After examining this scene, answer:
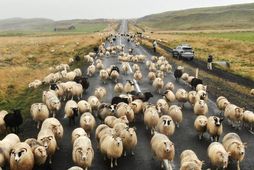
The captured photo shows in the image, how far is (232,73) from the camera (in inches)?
1366

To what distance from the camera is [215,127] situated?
16.5 m

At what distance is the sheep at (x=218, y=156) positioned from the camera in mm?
13516

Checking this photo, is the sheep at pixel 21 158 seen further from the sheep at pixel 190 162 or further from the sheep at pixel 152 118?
the sheep at pixel 152 118

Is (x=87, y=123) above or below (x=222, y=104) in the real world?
above

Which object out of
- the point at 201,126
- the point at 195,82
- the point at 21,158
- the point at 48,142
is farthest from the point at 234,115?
the point at 21,158

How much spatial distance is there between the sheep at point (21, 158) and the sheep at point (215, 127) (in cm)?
808

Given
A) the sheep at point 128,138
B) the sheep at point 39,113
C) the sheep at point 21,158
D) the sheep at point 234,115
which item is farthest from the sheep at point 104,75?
the sheep at point 21,158

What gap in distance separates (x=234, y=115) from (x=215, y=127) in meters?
2.86

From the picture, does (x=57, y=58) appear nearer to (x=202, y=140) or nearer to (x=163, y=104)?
(x=163, y=104)

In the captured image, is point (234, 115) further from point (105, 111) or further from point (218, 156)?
point (105, 111)

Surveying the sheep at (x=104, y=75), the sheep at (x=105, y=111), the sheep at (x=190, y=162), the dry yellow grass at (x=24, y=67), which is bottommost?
the dry yellow grass at (x=24, y=67)

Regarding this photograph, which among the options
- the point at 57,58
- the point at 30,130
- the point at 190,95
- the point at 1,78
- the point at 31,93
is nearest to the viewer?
the point at 30,130

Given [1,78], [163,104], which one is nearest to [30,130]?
[163,104]

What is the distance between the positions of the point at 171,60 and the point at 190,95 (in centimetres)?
2247
